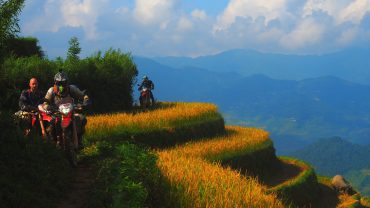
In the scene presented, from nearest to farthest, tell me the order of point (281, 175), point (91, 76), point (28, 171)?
1. point (28, 171)
2. point (91, 76)
3. point (281, 175)

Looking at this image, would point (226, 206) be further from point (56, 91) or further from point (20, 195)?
point (56, 91)

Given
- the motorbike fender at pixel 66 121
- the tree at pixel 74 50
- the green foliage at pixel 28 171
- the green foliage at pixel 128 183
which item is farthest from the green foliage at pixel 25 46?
→ the green foliage at pixel 128 183

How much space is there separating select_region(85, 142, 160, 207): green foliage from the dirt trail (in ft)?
1.18

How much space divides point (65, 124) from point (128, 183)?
4.41 metres

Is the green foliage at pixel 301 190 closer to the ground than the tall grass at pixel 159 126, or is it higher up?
closer to the ground

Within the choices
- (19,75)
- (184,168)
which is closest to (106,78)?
(19,75)

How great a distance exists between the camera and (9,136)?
1106 cm

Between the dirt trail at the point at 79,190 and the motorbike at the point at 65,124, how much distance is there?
0.62 metres

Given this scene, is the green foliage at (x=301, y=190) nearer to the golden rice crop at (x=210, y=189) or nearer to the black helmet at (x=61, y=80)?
the golden rice crop at (x=210, y=189)

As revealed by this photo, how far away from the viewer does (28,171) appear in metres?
10.1

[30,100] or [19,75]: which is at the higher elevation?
[19,75]

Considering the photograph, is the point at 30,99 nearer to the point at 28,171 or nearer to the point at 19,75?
the point at 28,171

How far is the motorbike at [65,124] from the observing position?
12703mm

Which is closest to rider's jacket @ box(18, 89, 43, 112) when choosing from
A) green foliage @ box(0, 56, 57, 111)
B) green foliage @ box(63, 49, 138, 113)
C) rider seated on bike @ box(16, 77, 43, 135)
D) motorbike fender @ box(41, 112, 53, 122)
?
rider seated on bike @ box(16, 77, 43, 135)
